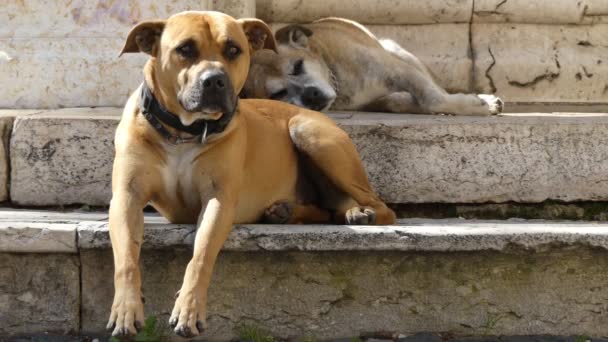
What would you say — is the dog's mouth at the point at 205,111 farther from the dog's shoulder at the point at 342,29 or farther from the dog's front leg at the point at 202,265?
the dog's shoulder at the point at 342,29

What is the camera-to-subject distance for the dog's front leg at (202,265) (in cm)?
371

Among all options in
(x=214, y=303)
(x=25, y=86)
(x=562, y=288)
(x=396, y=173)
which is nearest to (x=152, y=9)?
(x=25, y=86)

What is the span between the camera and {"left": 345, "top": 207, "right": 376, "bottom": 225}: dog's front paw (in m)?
4.65

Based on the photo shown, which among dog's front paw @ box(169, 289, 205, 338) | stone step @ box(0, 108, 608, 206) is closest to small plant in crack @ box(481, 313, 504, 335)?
stone step @ box(0, 108, 608, 206)

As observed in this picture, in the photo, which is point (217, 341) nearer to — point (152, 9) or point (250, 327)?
point (250, 327)

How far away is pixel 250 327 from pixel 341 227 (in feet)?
1.88

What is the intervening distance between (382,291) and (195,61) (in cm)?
125

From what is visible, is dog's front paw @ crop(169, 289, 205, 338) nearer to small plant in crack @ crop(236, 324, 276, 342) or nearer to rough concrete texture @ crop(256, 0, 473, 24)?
small plant in crack @ crop(236, 324, 276, 342)

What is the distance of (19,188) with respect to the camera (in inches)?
198

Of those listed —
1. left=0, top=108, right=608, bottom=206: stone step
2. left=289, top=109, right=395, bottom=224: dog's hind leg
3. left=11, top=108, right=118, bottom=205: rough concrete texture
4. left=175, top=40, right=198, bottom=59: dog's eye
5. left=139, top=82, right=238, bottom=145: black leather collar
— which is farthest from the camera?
left=0, top=108, right=608, bottom=206: stone step

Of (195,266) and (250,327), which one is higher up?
(195,266)

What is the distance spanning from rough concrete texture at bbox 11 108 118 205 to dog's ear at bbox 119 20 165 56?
761 mm

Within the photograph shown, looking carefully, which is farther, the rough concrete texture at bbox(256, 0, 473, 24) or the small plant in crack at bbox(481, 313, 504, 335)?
the rough concrete texture at bbox(256, 0, 473, 24)

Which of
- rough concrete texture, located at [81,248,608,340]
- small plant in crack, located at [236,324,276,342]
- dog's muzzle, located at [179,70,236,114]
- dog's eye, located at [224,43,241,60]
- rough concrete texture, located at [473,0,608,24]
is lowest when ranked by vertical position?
small plant in crack, located at [236,324,276,342]
